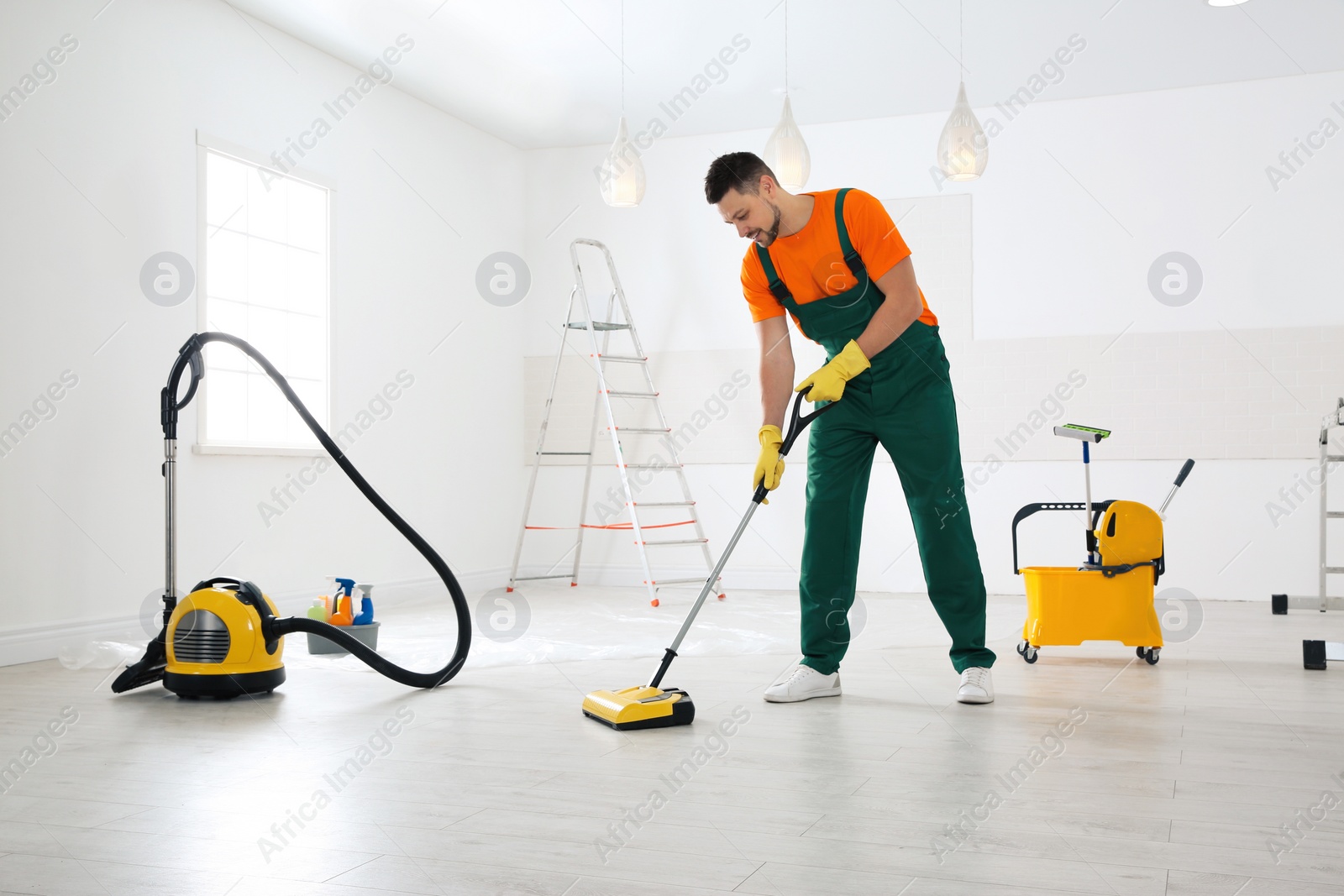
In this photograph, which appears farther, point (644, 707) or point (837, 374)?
point (837, 374)

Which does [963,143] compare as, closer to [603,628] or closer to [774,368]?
[774,368]

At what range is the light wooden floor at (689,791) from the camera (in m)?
1.55

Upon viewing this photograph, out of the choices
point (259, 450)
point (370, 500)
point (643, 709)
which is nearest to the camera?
point (643, 709)

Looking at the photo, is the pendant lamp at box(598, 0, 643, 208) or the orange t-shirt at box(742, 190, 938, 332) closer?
the orange t-shirt at box(742, 190, 938, 332)

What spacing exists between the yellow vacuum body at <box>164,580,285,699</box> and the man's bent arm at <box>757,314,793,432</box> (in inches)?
58.3

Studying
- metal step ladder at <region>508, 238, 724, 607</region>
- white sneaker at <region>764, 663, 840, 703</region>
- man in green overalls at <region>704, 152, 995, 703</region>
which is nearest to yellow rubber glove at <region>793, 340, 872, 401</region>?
man in green overalls at <region>704, 152, 995, 703</region>

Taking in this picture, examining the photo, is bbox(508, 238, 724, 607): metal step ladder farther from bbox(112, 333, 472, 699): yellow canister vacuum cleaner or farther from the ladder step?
bbox(112, 333, 472, 699): yellow canister vacuum cleaner

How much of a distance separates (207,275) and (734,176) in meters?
2.69

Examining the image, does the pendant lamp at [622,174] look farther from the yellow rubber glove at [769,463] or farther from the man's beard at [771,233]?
the yellow rubber glove at [769,463]

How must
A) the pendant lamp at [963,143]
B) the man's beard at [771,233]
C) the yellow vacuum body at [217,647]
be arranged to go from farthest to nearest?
1. the pendant lamp at [963,143]
2. the yellow vacuum body at [217,647]
3. the man's beard at [771,233]

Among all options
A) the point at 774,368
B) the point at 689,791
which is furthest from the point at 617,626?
the point at 689,791

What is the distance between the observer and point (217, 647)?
2.91 meters

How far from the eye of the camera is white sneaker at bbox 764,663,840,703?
112 inches

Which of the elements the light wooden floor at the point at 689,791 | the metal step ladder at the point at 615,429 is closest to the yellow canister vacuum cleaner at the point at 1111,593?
the light wooden floor at the point at 689,791
